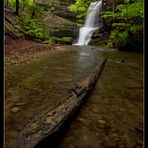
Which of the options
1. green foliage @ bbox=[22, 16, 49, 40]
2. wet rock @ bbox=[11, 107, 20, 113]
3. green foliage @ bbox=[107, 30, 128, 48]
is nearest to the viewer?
wet rock @ bbox=[11, 107, 20, 113]

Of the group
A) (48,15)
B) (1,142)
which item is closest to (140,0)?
(1,142)

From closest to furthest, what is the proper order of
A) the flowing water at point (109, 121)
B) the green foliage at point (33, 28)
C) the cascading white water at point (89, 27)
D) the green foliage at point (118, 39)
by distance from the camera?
the flowing water at point (109, 121) < the green foliage at point (118, 39) < the green foliage at point (33, 28) < the cascading white water at point (89, 27)

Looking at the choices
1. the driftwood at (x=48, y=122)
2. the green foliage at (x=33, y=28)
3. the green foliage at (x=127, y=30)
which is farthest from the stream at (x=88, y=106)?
the green foliage at (x=33, y=28)

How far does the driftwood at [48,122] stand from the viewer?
2770 mm

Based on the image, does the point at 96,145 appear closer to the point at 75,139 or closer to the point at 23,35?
the point at 75,139

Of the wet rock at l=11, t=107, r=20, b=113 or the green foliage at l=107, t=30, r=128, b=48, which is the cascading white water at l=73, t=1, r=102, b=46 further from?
the wet rock at l=11, t=107, r=20, b=113

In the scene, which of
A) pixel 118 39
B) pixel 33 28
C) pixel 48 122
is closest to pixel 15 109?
pixel 48 122

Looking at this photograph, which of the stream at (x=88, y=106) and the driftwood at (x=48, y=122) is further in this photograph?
the stream at (x=88, y=106)

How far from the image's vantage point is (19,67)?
8.88m

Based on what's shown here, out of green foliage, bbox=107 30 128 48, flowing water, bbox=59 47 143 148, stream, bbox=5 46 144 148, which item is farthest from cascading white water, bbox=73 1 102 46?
flowing water, bbox=59 47 143 148

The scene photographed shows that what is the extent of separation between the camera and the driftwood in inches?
109

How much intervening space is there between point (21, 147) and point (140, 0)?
1384 centimetres

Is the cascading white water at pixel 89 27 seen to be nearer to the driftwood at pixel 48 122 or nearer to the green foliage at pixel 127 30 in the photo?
the green foliage at pixel 127 30

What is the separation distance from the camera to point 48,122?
3.30 metres
